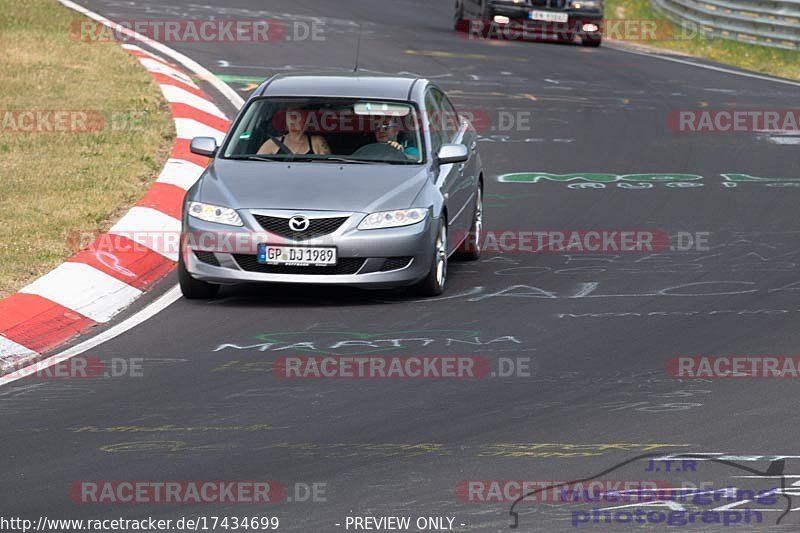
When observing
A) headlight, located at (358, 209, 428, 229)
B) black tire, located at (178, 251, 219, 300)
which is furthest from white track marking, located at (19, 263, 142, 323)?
headlight, located at (358, 209, 428, 229)

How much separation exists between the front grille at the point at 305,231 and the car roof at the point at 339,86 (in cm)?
154

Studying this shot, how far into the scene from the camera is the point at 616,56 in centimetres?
2823

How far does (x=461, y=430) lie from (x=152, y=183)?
288 inches

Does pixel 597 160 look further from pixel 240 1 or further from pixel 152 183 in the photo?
pixel 240 1

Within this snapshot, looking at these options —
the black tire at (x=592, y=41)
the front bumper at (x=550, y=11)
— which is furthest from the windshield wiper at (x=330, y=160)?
the black tire at (x=592, y=41)

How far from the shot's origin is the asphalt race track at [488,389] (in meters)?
7.15

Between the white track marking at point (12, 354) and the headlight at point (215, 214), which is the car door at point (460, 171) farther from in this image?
the white track marking at point (12, 354)

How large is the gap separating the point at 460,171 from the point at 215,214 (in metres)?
2.23

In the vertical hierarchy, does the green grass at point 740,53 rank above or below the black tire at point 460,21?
below

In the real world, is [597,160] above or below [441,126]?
below

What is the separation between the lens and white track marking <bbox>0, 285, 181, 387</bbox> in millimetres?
9242

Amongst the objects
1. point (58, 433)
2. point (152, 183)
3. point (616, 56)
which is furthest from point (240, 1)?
point (58, 433)

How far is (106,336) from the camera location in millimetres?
10156

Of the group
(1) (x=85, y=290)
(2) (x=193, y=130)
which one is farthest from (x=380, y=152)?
(2) (x=193, y=130)
